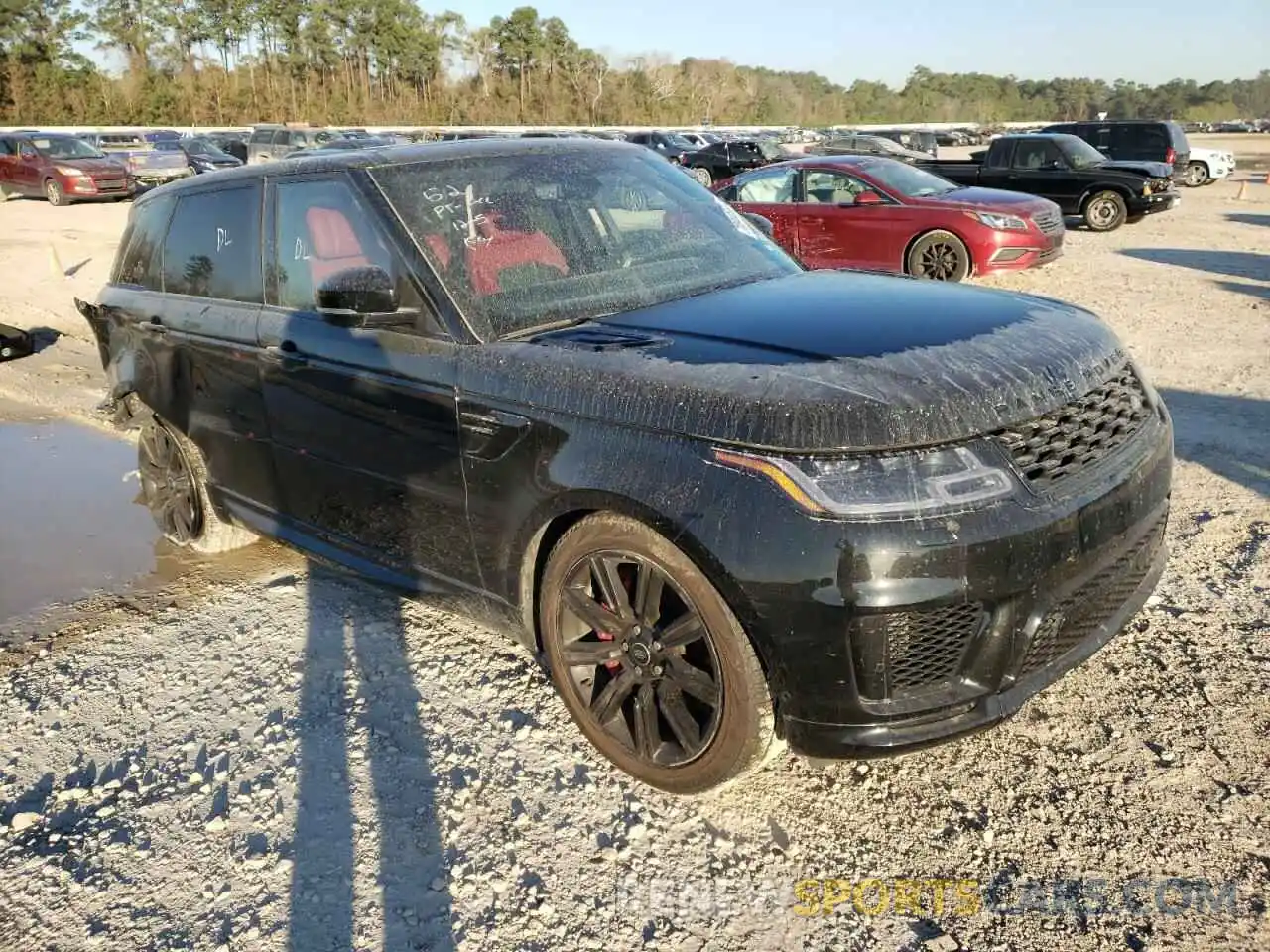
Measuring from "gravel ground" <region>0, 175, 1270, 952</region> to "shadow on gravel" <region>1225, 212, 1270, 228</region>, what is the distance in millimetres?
17395

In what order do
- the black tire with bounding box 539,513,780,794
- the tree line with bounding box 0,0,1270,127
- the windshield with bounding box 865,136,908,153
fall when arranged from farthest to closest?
the tree line with bounding box 0,0,1270,127 < the windshield with bounding box 865,136,908,153 < the black tire with bounding box 539,513,780,794

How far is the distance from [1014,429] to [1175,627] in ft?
5.73

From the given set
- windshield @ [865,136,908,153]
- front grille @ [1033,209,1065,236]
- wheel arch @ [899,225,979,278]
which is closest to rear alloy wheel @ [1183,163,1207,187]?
windshield @ [865,136,908,153]

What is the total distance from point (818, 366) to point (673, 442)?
44 cm

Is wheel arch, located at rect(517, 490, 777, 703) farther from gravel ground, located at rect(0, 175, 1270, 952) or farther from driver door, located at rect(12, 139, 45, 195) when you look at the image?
driver door, located at rect(12, 139, 45, 195)

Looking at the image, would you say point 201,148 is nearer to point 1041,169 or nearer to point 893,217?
point 1041,169

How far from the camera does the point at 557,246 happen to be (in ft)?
11.3

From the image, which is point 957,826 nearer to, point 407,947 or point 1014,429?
point 1014,429

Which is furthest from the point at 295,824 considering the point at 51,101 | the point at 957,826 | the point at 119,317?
the point at 51,101

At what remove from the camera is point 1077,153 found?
1755cm

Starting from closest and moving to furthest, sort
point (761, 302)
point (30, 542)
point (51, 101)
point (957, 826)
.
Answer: point (957, 826), point (761, 302), point (30, 542), point (51, 101)

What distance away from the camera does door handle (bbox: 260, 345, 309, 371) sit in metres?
3.65

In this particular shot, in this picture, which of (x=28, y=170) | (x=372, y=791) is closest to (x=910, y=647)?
(x=372, y=791)

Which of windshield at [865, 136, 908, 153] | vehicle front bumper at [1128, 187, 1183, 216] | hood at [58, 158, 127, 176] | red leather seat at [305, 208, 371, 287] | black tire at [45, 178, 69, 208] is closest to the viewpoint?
red leather seat at [305, 208, 371, 287]
